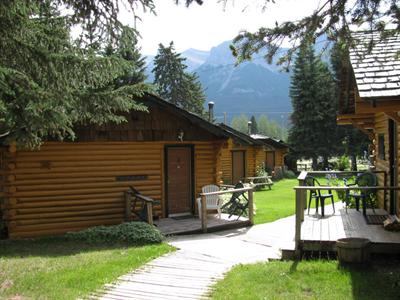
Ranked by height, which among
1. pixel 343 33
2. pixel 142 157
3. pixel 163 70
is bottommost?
pixel 142 157

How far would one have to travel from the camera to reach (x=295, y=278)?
740 cm

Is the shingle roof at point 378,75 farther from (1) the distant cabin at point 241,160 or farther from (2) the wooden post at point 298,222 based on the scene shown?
(1) the distant cabin at point 241,160

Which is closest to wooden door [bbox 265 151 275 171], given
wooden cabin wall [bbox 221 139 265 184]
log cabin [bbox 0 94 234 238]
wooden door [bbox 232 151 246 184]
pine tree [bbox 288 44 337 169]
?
wooden cabin wall [bbox 221 139 265 184]

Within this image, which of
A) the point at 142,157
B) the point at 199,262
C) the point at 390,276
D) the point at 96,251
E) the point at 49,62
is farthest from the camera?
the point at 142,157

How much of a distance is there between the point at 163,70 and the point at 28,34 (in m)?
46.8

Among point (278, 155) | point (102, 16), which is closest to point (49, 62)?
point (102, 16)

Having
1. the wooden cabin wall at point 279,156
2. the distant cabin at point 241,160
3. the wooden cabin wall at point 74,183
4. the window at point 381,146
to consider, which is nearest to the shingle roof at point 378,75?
the window at point 381,146

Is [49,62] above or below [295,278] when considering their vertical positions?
above

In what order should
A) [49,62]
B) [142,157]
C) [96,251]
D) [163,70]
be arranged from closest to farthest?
[49,62], [96,251], [142,157], [163,70]

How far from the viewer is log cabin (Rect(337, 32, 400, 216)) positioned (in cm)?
730

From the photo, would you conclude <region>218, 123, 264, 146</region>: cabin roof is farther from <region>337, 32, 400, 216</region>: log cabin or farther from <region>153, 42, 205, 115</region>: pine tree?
<region>153, 42, 205, 115</region>: pine tree

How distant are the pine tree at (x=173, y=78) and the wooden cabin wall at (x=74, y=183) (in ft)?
130

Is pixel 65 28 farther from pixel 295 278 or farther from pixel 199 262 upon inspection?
pixel 295 278

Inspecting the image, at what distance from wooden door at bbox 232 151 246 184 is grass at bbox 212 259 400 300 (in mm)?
25102
